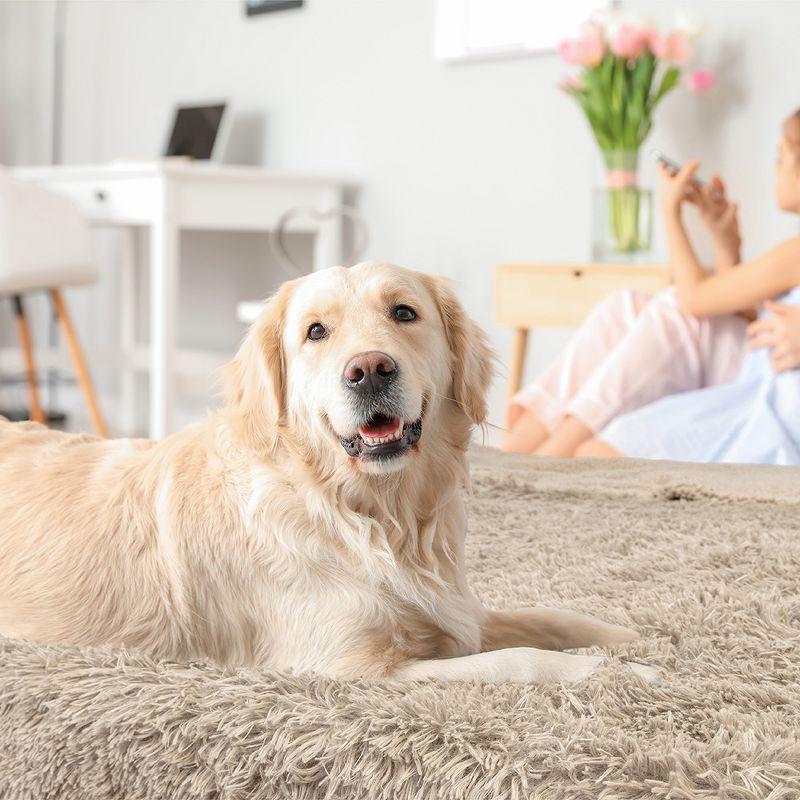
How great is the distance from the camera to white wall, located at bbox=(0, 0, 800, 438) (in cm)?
346

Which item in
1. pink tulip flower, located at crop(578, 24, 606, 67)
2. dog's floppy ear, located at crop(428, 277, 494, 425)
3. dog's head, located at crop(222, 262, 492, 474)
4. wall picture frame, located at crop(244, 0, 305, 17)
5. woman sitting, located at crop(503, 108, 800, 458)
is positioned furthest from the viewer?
wall picture frame, located at crop(244, 0, 305, 17)

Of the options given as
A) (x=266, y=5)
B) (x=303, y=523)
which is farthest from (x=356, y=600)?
(x=266, y=5)

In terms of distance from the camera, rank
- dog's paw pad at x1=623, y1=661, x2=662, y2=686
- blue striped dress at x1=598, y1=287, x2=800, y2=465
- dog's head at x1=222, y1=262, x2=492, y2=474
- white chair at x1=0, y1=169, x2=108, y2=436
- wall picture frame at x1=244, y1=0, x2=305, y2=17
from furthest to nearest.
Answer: wall picture frame at x1=244, y1=0, x2=305, y2=17
white chair at x1=0, y1=169, x2=108, y2=436
blue striped dress at x1=598, y1=287, x2=800, y2=465
dog's head at x1=222, y1=262, x2=492, y2=474
dog's paw pad at x1=623, y1=661, x2=662, y2=686

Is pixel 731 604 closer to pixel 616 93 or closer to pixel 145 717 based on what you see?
Answer: pixel 145 717

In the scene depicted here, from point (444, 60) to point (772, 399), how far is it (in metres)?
2.04

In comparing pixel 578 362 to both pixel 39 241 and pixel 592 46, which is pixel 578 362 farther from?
pixel 39 241

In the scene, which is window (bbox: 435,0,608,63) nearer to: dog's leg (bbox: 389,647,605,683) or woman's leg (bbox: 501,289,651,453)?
woman's leg (bbox: 501,289,651,453)

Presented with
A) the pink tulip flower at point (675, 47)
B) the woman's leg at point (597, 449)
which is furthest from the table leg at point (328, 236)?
the woman's leg at point (597, 449)

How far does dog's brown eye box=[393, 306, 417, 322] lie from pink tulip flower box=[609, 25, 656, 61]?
2322 mm

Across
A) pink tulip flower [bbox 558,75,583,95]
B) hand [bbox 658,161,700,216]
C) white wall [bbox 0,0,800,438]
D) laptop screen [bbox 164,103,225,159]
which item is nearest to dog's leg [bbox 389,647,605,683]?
hand [bbox 658,161,700,216]

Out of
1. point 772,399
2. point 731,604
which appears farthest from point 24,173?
point 731,604

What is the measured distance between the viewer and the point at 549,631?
1329 millimetres

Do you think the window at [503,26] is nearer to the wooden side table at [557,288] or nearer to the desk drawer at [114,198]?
the wooden side table at [557,288]

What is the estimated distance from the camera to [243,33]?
195 inches
